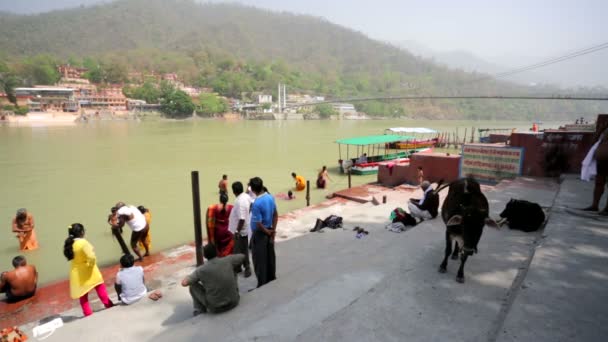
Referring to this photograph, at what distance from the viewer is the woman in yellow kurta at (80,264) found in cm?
389

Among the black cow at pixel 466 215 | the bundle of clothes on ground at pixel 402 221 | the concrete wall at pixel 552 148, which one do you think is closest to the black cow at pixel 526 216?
the bundle of clothes on ground at pixel 402 221

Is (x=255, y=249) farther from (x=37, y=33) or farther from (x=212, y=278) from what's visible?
(x=37, y=33)

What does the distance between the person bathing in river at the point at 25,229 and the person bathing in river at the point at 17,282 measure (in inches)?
99.7

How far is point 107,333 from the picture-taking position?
3430mm

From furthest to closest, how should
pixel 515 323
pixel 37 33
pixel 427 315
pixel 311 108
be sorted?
pixel 37 33 < pixel 311 108 < pixel 427 315 < pixel 515 323

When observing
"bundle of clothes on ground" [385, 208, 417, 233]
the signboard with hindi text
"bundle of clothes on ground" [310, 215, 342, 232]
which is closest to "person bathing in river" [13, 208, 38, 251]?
"bundle of clothes on ground" [310, 215, 342, 232]

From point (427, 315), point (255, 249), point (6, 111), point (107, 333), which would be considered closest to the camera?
point (427, 315)

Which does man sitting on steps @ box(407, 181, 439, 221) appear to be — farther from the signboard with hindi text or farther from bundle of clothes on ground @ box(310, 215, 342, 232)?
the signboard with hindi text

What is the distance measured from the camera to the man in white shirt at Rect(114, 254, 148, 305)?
13.9ft

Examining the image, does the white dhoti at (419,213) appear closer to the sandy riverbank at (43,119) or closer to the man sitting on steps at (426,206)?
the man sitting on steps at (426,206)

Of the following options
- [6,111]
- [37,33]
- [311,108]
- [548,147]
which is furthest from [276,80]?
[37,33]

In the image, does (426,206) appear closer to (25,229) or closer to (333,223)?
(333,223)

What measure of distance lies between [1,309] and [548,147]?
39.7ft

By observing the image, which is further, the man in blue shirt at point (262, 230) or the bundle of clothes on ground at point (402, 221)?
the bundle of clothes on ground at point (402, 221)
